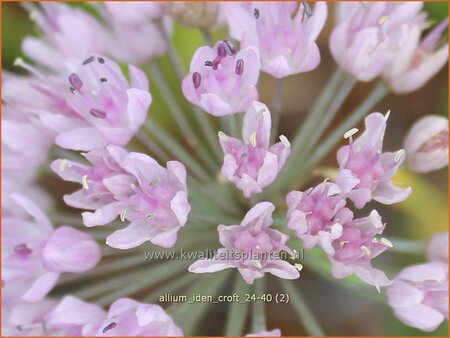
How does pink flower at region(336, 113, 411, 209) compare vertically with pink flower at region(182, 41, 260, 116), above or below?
below

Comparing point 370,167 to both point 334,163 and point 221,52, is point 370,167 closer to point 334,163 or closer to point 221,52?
point 221,52

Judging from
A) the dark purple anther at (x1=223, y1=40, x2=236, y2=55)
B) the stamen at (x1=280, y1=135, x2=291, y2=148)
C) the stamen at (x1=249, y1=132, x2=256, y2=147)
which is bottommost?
the stamen at (x1=280, y1=135, x2=291, y2=148)

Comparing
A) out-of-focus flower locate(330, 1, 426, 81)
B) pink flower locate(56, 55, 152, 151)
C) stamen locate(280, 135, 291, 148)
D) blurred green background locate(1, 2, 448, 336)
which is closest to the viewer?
stamen locate(280, 135, 291, 148)

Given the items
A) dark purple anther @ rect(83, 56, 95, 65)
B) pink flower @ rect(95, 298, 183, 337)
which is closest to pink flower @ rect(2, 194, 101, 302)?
pink flower @ rect(95, 298, 183, 337)

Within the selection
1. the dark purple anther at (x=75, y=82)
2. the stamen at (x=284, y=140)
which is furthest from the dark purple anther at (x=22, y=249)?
the stamen at (x=284, y=140)

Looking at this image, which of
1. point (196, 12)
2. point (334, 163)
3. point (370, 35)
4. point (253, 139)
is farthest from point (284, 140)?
point (334, 163)

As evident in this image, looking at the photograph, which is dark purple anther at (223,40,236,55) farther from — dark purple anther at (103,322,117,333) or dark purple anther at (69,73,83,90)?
dark purple anther at (103,322,117,333)

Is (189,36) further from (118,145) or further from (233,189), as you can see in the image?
(118,145)

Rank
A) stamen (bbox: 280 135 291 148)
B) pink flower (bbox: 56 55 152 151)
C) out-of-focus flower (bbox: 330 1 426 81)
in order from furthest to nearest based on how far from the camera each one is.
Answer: out-of-focus flower (bbox: 330 1 426 81), pink flower (bbox: 56 55 152 151), stamen (bbox: 280 135 291 148)
